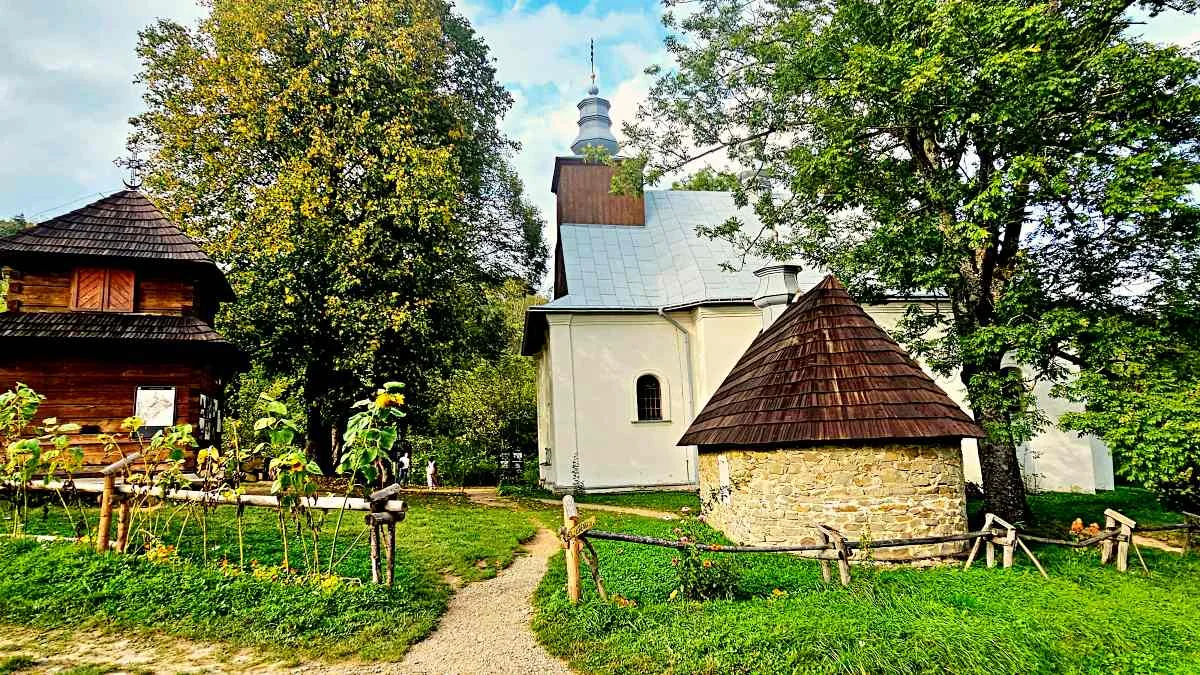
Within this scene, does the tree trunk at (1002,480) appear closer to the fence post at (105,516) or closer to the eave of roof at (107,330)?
the fence post at (105,516)

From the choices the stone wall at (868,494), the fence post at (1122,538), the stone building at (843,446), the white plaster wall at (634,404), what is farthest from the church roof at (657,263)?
the fence post at (1122,538)

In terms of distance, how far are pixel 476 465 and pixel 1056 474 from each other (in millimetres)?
17320

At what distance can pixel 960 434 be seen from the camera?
8.05 m

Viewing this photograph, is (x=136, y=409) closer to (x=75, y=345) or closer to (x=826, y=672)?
(x=75, y=345)

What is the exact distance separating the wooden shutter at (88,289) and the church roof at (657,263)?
9.43 metres

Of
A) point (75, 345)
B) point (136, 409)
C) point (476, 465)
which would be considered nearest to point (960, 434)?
point (136, 409)

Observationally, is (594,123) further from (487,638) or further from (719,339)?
(487,638)

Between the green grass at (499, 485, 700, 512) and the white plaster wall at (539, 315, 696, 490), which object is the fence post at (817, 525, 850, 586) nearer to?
the green grass at (499, 485, 700, 512)

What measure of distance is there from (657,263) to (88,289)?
13.6 metres

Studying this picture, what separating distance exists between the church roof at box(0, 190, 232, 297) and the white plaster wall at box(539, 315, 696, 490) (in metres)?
8.58

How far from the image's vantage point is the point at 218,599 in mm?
5715

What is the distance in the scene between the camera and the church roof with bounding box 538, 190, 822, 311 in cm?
1745

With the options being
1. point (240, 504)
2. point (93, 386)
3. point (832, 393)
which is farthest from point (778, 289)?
point (93, 386)

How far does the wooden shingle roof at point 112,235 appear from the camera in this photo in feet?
31.4
